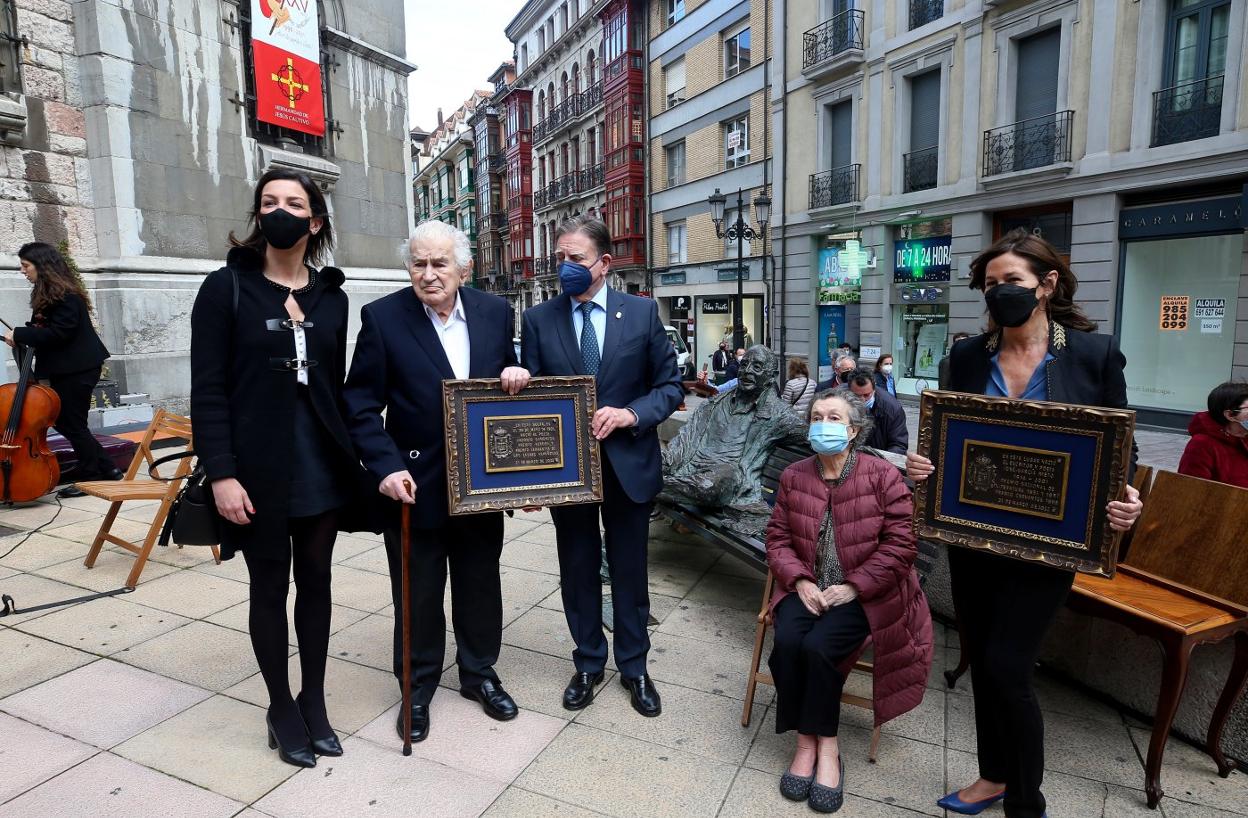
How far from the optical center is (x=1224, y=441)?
13.4ft

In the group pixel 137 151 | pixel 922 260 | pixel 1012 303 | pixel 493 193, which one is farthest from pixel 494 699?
pixel 493 193

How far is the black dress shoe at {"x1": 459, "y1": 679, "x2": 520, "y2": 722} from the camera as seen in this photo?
3.05m

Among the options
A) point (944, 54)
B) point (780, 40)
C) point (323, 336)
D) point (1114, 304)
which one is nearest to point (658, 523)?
point (323, 336)

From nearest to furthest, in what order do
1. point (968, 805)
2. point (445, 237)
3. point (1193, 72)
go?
point (968, 805), point (445, 237), point (1193, 72)

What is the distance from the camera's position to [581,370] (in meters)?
3.12

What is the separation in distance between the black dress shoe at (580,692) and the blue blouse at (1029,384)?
2008 millimetres

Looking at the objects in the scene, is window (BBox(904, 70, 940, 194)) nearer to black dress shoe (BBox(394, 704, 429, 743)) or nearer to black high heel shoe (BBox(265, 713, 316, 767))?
black dress shoe (BBox(394, 704, 429, 743))

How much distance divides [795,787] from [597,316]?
1.98 metres

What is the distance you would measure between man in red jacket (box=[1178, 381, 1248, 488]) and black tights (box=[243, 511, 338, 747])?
4.46 meters

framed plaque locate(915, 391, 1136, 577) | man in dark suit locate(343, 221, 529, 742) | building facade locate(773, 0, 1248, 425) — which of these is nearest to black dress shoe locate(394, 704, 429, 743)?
man in dark suit locate(343, 221, 529, 742)

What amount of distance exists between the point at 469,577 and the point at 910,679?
178 centimetres

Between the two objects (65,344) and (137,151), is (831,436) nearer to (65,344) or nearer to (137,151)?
(65,344)

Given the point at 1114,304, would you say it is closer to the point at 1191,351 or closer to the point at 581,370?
the point at 1191,351

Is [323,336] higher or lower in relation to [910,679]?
higher
